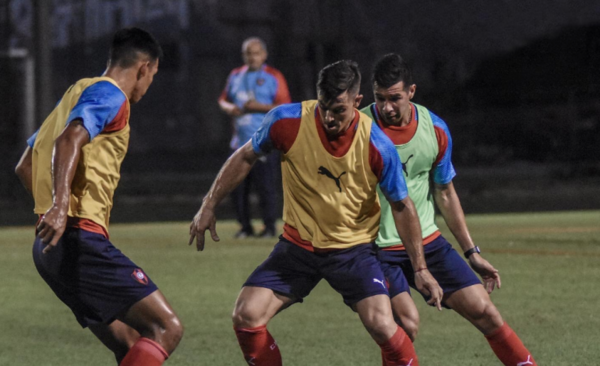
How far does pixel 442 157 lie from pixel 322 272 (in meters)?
1.03

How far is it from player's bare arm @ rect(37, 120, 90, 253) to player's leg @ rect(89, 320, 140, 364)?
727 millimetres

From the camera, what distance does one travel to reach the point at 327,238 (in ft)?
17.3

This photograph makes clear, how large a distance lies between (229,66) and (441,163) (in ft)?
109

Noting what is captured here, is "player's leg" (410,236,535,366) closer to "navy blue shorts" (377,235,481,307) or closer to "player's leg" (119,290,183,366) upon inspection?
"navy blue shorts" (377,235,481,307)

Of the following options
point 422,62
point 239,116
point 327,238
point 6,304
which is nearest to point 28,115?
point 239,116

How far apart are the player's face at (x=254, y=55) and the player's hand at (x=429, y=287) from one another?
7.57 m

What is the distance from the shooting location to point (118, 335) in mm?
5090

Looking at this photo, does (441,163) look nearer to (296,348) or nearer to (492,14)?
(296,348)

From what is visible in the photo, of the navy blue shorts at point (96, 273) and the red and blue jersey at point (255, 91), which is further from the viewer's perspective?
the red and blue jersey at point (255, 91)

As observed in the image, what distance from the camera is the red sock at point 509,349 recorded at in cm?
545

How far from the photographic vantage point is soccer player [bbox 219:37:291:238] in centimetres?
1246

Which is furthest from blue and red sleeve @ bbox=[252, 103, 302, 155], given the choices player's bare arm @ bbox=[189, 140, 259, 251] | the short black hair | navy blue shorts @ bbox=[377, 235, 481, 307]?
navy blue shorts @ bbox=[377, 235, 481, 307]

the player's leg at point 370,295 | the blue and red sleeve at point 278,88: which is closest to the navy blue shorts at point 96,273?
the player's leg at point 370,295

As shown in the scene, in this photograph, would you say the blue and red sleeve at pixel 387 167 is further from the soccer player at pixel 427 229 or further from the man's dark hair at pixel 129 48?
the man's dark hair at pixel 129 48
